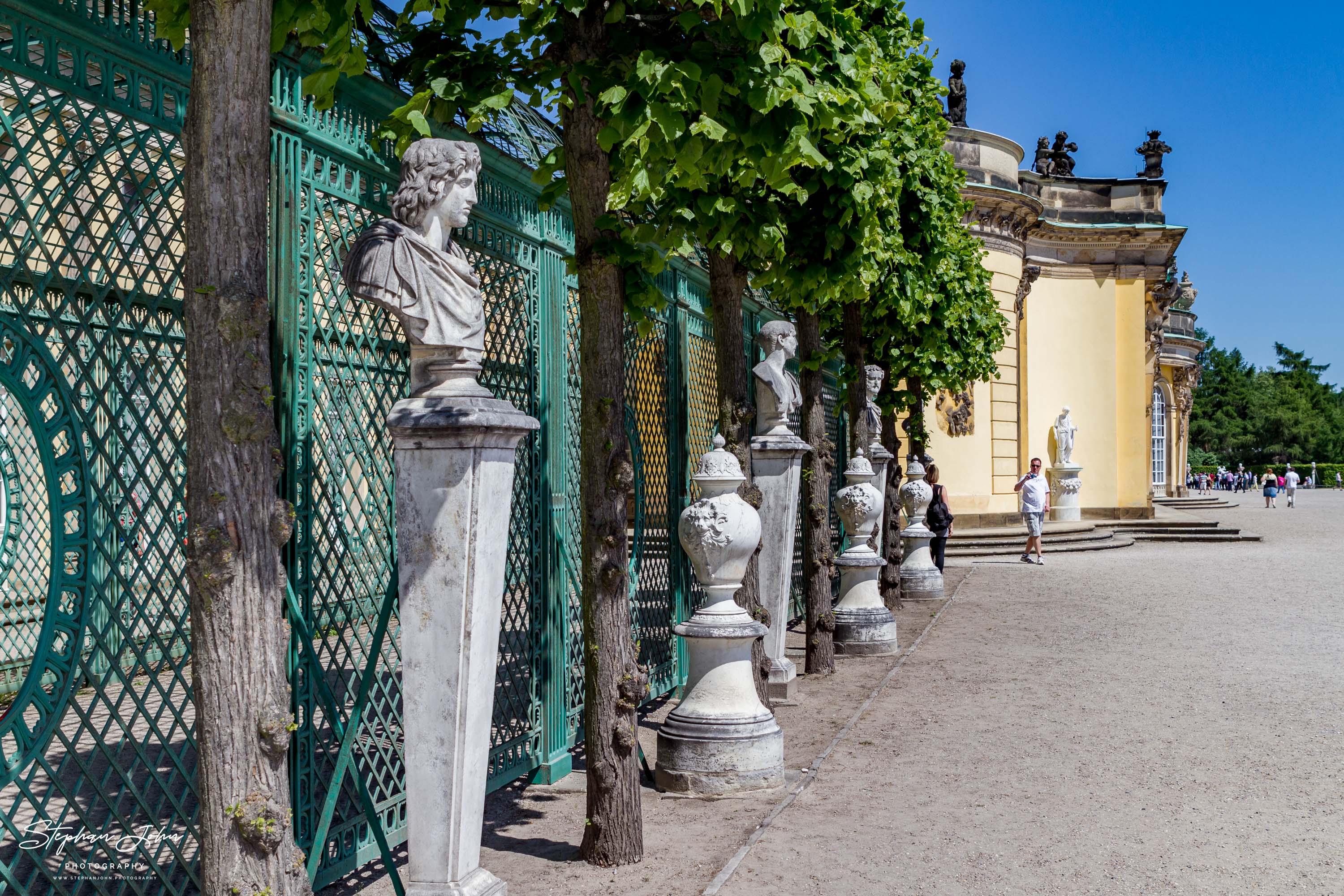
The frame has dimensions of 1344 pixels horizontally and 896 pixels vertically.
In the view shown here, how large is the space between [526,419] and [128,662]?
20.9 feet

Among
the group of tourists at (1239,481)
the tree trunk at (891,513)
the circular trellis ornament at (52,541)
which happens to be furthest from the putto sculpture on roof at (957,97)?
the group of tourists at (1239,481)

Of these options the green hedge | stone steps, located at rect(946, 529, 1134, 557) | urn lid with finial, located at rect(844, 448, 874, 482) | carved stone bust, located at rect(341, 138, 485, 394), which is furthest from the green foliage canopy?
carved stone bust, located at rect(341, 138, 485, 394)

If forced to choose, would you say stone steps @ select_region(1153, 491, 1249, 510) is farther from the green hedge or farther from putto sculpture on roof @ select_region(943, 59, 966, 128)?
the green hedge

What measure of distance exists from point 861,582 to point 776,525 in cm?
287

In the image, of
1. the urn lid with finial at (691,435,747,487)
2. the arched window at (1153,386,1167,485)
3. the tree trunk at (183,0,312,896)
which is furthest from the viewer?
the arched window at (1153,386,1167,485)

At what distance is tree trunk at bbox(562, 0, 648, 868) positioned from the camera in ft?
15.4

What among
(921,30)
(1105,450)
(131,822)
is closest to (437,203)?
(131,822)

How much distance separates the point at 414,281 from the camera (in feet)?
11.4

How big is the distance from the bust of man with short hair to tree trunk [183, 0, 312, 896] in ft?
2.75

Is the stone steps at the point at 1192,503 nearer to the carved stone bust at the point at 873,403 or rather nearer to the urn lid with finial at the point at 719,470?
the carved stone bust at the point at 873,403

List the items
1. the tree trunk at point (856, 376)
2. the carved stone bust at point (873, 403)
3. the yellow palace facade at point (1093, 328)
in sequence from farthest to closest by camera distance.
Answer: the yellow palace facade at point (1093, 328) < the carved stone bust at point (873, 403) < the tree trunk at point (856, 376)

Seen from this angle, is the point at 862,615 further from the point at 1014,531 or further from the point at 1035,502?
the point at 1014,531

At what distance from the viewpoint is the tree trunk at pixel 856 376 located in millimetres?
11867

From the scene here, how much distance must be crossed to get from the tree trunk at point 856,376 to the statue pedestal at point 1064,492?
702 inches
